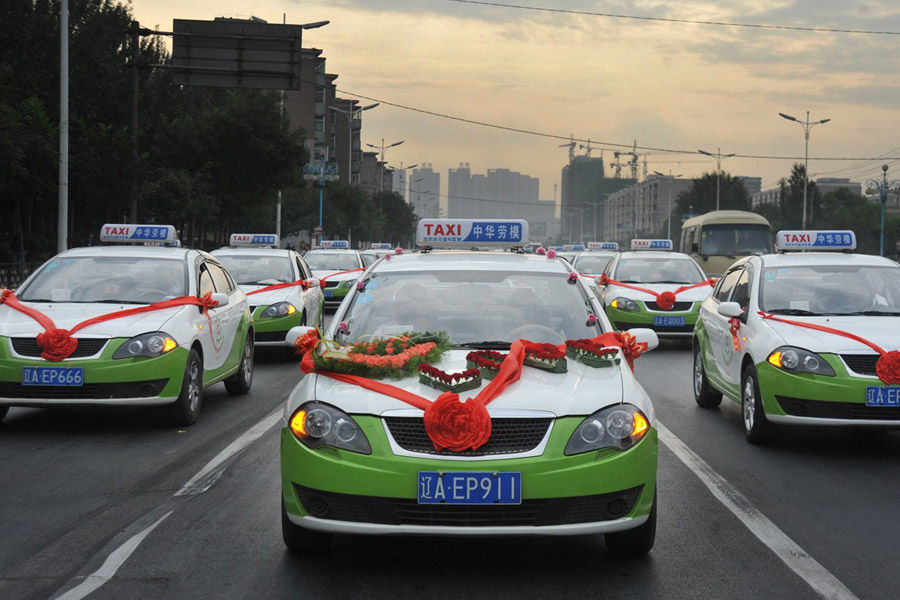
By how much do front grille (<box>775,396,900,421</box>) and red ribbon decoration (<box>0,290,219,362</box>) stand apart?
5149 millimetres

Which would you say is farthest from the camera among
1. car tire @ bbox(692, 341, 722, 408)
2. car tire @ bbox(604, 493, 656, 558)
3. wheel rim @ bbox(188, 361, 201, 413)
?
car tire @ bbox(692, 341, 722, 408)

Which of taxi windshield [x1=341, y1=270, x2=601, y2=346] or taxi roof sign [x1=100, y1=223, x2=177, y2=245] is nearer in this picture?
taxi windshield [x1=341, y1=270, x2=601, y2=346]

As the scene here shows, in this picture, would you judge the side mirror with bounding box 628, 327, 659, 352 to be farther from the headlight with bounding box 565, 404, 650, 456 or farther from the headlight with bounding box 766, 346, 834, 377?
the headlight with bounding box 766, 346, 834, 377

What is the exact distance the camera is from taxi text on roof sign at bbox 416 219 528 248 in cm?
834

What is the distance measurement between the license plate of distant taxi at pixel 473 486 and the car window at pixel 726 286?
6.43 metres

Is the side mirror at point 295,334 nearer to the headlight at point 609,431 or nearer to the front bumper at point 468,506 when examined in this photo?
the front bumper at point 468,506

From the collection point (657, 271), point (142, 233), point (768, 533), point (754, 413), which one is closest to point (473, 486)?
point (768, 533)

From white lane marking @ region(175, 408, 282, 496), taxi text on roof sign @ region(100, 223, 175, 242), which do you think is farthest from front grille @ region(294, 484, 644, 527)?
taxi text on roof sign @ region(100, 223, 175, 242)

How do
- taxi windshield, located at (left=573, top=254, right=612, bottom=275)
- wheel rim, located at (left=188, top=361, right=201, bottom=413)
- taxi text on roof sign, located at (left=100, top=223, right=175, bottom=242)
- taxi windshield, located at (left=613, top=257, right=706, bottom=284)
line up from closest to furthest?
wheel rim, located at (left=188, top=361, right=201, bottom=413), taxi text on roof sign, located at (left=100, top=223, right=175, bottom=242), taxi windshield, located at (left=613, top=257, right=706, bottom=284), taxi windshield, located at (left=573, top=254, right=612, bottom=275)

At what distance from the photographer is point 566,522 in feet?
16.0

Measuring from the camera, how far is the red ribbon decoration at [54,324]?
8.82 meters

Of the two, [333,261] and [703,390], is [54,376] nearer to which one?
[703,390]

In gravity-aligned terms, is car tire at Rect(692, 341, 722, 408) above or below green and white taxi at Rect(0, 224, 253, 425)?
below


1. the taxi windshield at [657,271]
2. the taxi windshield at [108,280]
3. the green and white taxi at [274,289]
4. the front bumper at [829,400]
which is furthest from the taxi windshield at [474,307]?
the taxi windshield at [657,271]
